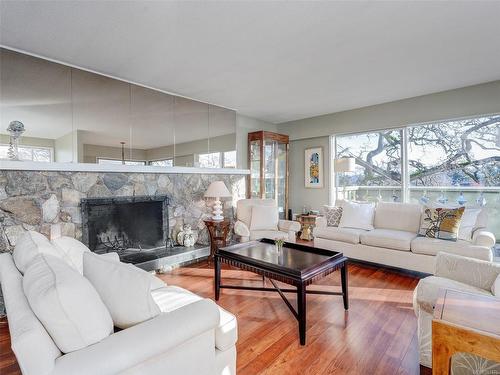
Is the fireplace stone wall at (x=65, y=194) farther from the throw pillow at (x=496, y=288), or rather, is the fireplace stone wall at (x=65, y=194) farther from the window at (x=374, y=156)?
the throw pillow at (x=496, y=288)

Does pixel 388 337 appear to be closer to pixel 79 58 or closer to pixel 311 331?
pixel 311 331

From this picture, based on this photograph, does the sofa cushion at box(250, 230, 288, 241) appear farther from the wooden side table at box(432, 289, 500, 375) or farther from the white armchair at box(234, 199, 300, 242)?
the wooden side table at box(432, 289, 500, 375)

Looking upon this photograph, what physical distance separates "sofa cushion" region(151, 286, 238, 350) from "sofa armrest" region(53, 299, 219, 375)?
9 centimetres

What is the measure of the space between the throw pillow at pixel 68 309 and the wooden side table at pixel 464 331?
1505 millimetres

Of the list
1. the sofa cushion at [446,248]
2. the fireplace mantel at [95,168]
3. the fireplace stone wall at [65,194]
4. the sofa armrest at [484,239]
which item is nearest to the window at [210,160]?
the fireplace mantel at [95,168]

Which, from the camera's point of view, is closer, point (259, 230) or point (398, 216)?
point (398, 216)

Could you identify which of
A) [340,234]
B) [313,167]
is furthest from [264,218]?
[313,167]

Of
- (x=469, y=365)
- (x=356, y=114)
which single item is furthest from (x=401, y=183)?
(x=469, y=365)

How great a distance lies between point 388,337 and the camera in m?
2.06

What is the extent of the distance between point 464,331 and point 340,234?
107 inches

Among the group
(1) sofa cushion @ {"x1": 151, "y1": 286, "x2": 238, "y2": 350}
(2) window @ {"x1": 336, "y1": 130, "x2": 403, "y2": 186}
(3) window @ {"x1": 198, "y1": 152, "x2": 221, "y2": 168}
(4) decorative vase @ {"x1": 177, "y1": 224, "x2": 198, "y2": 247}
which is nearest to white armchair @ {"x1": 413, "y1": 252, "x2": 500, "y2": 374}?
(1) sofa cushion @ {"x1": 151, "y1": 286, "x2": 238, "y2": 350}

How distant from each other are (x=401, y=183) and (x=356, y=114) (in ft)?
4.85

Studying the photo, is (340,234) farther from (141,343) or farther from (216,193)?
(141,343)

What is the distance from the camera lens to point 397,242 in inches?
132
